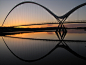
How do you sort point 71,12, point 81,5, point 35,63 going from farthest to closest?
1. point 71,12
2. point 81,5
3. point 35,63

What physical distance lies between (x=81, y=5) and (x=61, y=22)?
1628 cm

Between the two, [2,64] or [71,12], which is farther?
[71,12]

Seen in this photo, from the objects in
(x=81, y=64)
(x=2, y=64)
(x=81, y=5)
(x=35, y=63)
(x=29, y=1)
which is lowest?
(x=81, y=64)

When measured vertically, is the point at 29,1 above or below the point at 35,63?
above

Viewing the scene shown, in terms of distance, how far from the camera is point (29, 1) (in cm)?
5191

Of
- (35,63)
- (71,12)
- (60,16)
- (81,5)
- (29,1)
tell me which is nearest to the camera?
(35,63)

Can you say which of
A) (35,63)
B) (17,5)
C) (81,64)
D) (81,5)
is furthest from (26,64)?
(17,5)

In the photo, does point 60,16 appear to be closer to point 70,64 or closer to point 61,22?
point 61,22

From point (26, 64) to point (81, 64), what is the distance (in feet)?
13.2

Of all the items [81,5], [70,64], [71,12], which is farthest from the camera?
[71,12]

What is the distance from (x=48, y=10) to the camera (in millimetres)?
50219

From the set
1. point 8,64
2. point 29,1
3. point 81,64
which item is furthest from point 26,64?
point 29,1

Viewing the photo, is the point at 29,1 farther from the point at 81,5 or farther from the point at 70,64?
the point at 70,64

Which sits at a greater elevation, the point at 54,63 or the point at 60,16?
the point at 60,16
